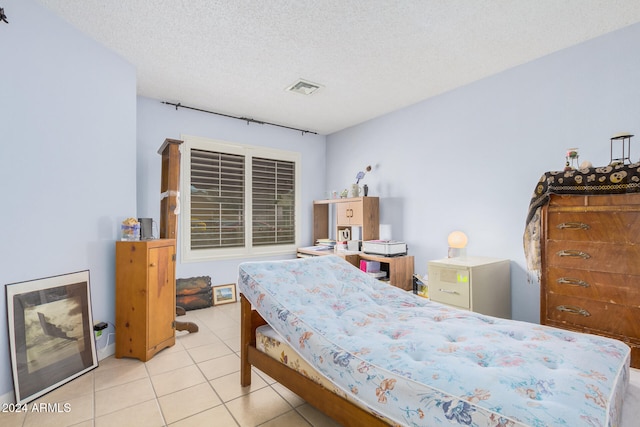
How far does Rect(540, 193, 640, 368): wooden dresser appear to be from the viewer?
1.92m

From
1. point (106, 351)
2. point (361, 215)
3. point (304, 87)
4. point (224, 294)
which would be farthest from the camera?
point (224, 294)

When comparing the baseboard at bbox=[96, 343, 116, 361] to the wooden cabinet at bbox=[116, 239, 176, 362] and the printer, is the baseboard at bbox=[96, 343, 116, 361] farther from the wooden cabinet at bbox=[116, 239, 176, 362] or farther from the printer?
the printer

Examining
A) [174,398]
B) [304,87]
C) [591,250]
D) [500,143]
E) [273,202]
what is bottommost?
[174,398]

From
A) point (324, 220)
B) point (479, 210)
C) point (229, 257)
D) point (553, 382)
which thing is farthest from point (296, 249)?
point (553, 382)

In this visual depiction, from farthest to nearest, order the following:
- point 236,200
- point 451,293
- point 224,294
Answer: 1. point 236,200
2. point 224,294
3. point 451,293

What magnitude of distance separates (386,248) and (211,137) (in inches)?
103

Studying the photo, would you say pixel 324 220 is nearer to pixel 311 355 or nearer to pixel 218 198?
pixel 218 198

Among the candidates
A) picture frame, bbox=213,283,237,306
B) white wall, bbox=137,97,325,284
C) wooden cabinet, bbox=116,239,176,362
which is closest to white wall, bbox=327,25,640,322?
white wall, bbox=137,97,325,284

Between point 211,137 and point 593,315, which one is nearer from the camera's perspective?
point 593,315

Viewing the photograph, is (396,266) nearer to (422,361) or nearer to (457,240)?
(457,240)

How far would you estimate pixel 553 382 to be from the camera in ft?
3.19

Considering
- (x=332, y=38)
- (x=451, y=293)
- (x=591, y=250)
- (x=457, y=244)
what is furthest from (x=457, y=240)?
(x=332, y=38)

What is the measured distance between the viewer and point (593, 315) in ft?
6.77

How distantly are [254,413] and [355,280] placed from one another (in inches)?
38.9
